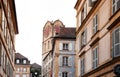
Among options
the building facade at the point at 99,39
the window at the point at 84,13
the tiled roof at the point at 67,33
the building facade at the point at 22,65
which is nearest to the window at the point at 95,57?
the building facade at the point at 99,39

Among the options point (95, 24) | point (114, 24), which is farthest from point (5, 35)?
point (114, 24)

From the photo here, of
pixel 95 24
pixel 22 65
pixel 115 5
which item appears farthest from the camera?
pixel 22 65

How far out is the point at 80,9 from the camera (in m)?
39.2

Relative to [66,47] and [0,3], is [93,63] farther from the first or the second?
[66,47]

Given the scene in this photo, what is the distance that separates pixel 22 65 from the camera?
136750 mm

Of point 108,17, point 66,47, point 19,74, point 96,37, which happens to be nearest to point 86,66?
point 96,37

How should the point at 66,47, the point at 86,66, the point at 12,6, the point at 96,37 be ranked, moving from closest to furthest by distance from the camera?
the point at 96,37 < the point at 86,66 < the point at 12,6 < the point at 66,47

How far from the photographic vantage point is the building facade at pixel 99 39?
2297cm

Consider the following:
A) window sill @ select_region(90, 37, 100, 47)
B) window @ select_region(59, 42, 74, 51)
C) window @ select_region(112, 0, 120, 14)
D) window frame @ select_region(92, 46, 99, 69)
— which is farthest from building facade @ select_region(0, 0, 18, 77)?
window @ select_region(59, 42, 74, 51)

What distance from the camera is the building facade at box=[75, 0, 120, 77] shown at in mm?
22969

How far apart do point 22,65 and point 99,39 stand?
11057cm

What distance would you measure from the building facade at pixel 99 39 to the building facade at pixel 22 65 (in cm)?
9823

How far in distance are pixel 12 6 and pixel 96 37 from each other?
19.0 m

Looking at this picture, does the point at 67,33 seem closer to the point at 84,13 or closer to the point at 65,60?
the point at 65,60
